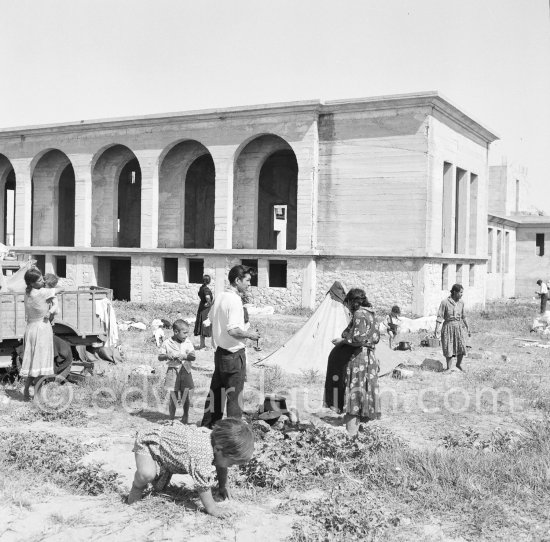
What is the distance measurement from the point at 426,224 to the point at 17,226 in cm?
1825

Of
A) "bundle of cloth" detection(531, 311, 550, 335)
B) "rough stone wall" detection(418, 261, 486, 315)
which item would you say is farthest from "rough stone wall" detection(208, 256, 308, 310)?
"bundle of cloth" detection(531, 311, 550, 335)

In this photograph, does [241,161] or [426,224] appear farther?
[241,161]

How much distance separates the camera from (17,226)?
30.9m

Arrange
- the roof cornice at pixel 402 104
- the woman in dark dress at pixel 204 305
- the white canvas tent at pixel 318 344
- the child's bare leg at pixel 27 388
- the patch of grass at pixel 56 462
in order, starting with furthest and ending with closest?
1. the roof cornice at pixel 402 104
2. the woman in dark dress at pixel 204 305
3. the white canvas tent at pixel 318 344
4. the child's bare leg at pixel 27 388
5. the patch of grass at pixel 56 462

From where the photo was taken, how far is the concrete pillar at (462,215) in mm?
28281

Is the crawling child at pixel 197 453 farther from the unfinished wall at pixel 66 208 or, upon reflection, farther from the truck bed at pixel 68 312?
the unfinished wall at pixel 66 208

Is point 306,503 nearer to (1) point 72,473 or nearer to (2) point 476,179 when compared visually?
(1) point 72,473

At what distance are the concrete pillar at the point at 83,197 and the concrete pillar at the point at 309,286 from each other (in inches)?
392

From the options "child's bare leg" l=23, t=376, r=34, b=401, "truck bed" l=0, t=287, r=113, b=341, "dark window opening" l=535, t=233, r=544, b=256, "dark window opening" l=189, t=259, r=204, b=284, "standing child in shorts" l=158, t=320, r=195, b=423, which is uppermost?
"dark window opening" l=535, t=233, r=544, b=256

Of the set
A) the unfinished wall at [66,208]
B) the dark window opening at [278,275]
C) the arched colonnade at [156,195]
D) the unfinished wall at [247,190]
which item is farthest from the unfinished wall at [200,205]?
the unfinished wall at [66,208]

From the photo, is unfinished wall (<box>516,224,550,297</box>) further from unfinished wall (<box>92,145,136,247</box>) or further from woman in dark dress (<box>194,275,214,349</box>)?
woman in dark dress (<box>194,275,214,349</box>)

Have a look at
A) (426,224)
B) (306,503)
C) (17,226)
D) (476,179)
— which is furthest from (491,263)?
(306,503)

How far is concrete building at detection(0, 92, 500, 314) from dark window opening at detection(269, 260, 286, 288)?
0.10 meters

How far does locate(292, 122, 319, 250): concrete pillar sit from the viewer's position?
24703mm
